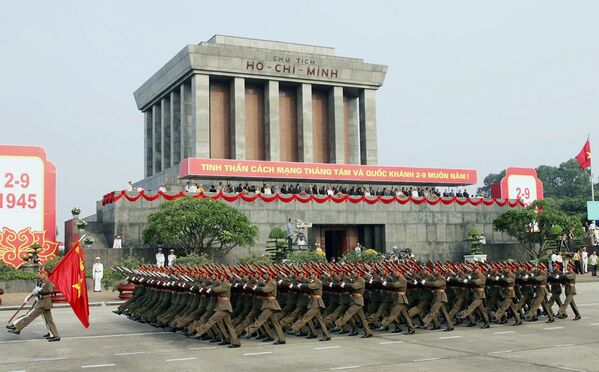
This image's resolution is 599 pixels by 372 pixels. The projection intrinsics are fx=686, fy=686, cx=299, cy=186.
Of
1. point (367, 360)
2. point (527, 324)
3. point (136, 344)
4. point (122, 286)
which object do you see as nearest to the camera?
point (367, 360)

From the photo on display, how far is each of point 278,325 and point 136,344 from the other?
3.14 meters

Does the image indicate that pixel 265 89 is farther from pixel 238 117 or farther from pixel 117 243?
pixel 117 243

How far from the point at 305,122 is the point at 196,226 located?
90.3ft

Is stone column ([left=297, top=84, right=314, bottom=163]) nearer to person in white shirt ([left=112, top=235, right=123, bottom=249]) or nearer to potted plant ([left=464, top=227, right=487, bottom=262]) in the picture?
potted plant ([left=464, top=227, right=487, bottom=262])

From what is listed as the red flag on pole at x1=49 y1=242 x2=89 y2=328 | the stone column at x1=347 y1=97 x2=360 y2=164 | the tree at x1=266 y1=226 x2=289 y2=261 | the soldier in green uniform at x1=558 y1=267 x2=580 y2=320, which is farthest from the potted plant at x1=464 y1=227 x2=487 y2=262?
the red flag on pole at x1=49 y1=242 x2=89 y2=328

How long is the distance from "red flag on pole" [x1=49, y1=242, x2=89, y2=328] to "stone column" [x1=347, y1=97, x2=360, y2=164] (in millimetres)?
48469

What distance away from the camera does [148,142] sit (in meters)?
74.8

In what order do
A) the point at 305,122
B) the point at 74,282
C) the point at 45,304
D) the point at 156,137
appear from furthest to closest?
the point at 156,137 → the point at 305,122 → the point at 74,282 → the point at 45,304

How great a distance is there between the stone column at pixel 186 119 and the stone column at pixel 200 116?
373cm

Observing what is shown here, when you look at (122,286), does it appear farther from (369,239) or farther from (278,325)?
(369,239)

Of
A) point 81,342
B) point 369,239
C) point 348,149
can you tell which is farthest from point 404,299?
point 348,149

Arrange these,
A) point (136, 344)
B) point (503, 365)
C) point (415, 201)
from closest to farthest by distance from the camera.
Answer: point (503, 365) < point (136, 344) < point (415, 201)

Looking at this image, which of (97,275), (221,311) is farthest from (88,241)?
(221,311)

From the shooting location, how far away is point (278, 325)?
49.7 ft
